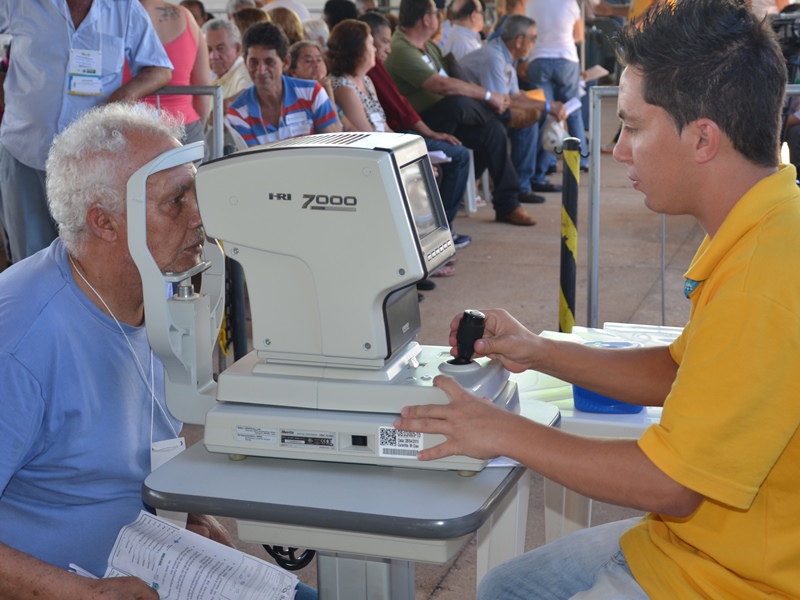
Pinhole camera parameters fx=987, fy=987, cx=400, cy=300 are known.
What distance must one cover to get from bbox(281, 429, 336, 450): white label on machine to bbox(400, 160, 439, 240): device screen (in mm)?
339

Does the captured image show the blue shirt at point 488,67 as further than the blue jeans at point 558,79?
No

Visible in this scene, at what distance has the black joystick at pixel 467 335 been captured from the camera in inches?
64.0

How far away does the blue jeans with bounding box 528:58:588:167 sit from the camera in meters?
8.70

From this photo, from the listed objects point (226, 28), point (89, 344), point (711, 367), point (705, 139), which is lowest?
point (89, 344)

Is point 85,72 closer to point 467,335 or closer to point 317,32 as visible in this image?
point 467,335

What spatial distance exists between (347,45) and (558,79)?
3427 mm

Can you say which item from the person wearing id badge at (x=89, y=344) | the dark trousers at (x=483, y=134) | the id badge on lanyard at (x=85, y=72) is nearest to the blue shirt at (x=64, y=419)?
the person wearing id badge at (x=89, y=344)

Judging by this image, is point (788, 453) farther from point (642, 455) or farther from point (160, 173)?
point (160, 173)

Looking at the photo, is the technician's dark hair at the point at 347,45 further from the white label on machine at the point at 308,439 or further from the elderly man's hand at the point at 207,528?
the white label on machine at the point at 308,439

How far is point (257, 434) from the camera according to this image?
154 cm

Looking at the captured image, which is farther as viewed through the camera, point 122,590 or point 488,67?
point 488,67

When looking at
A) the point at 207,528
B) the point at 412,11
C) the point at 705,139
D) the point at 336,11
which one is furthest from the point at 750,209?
the point at 336,11

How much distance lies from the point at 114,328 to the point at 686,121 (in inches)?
41.3

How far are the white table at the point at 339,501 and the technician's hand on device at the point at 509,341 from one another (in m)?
0.30
